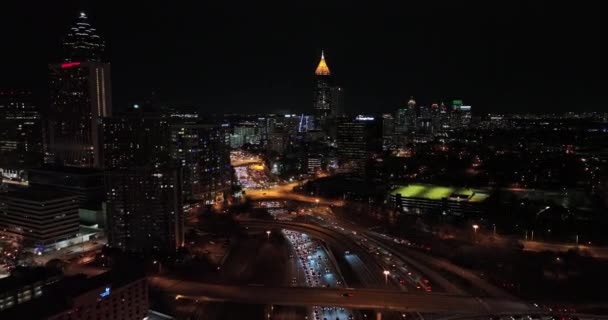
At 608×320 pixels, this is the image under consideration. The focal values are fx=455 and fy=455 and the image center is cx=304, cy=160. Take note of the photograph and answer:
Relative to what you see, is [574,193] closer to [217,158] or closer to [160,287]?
[217,158]

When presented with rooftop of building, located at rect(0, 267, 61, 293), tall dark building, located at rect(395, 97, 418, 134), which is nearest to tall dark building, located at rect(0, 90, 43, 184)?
rooftop of building, located at rect(0, 267, 61, 293)

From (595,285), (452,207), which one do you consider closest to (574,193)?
(452,207)

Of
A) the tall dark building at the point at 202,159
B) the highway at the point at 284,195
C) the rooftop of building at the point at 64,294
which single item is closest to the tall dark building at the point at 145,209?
the rooftop of building at the point at 64,294

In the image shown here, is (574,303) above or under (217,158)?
under

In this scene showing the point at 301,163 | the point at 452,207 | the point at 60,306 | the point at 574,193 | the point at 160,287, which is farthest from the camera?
the point at 301,163

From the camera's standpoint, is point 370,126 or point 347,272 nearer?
point 347,272

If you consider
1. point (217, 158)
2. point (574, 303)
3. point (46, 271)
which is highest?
point (217, 158)

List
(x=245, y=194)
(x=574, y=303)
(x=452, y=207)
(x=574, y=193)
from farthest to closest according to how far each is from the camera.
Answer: (x=245, y=194)
(x=574, y=193)
(x=452, y=207)
(x=574, y=303)

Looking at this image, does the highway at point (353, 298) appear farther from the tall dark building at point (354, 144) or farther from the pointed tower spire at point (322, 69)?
the pointed tower spire at point (322, 69)
